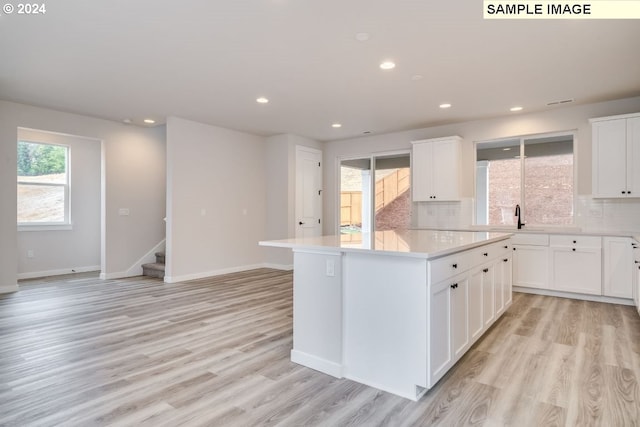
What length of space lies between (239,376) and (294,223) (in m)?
4.65

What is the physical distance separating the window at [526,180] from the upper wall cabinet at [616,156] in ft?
1.83

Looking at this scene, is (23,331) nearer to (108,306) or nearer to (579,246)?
(108,306)

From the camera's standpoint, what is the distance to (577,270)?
460 centimetres

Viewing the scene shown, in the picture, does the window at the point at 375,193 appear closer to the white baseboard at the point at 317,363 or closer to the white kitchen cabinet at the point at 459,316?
the white kitchen cabinet at the point at 459,316

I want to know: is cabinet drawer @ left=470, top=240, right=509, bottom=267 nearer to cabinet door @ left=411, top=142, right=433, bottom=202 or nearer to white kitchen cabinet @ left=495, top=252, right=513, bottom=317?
white kitchen cabinet @ left=495, top=252, right=513, bottom=317

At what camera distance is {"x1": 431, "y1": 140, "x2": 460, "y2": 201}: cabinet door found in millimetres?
5754

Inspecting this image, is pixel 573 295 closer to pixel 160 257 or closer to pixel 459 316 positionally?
pixel 459 316

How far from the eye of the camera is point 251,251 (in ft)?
22.9

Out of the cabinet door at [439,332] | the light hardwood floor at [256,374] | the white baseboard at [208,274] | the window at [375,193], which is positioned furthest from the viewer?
the window at [375,193]

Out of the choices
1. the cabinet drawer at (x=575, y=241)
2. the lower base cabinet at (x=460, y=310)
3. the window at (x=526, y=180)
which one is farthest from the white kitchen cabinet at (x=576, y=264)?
the lower base cabinet at (x=460, y=310)

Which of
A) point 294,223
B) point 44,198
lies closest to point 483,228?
point 294,223

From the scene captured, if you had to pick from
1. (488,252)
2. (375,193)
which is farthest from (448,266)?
(375,193)

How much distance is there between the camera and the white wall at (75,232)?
600 centimetres

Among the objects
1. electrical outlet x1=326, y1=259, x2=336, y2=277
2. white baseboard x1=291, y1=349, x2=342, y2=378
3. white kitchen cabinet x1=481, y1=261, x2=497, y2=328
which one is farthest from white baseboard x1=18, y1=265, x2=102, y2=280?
white kitchen cabinet x1=481, y1=261, x2=497, y2=328
